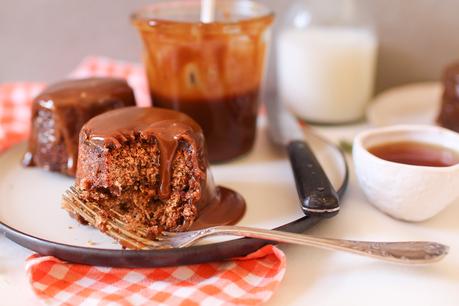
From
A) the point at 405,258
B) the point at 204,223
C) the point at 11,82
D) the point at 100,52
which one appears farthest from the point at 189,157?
the point at 11,82

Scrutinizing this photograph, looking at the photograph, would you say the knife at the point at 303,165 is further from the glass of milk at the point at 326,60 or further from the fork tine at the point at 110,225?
the fork tine at the point at 110,225

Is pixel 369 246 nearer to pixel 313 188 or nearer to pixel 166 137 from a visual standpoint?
pixel 313 188

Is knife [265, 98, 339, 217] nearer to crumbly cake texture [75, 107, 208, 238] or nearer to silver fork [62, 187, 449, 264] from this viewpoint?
silver fork [62, 187, 449, 264]

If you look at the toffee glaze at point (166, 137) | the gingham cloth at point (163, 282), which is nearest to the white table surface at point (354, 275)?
the gingham cloth at point (163, 282)

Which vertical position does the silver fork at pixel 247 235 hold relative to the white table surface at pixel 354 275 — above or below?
above

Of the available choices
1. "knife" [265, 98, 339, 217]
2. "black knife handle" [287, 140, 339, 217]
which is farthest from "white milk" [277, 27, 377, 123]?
"black knife handle" [287, 140, 339, 217]

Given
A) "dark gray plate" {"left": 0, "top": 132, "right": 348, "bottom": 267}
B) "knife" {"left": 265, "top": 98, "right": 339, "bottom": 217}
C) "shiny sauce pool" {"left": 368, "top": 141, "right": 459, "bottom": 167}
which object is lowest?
"dark gray plate" {"left": 0, "top": 132, "right": 348, "bottom": 267}
